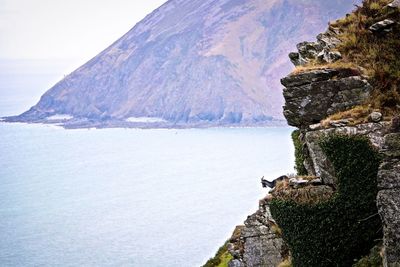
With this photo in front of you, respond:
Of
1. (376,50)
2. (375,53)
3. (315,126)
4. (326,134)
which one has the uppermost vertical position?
(376,50)

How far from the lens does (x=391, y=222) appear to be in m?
12.8

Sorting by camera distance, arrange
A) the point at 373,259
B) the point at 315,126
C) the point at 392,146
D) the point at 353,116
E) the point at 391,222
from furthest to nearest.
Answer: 1. the point at 315,126
2. the point at 353,116
3. the point at 373,259
4. the point at 392,146
5. the point at 391,222

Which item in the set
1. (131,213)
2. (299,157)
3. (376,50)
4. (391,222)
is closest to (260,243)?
(299,157)

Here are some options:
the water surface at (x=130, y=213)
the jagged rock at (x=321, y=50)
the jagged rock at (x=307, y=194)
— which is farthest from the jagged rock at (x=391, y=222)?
the water surface at (x=130, y=213)

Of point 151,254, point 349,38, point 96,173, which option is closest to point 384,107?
point 349,38

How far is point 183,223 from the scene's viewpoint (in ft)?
379

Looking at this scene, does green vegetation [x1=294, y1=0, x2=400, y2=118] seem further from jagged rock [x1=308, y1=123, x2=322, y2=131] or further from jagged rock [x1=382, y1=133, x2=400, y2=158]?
jagged rock [x1=382, y1=133, x2=400, y2=158]

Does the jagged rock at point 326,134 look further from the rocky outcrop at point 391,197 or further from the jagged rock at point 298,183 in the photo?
the rocky outcrop at point 391,197

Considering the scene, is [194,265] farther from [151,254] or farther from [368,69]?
[368,69]

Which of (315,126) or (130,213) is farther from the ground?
(315,126)

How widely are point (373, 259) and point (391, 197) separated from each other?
293 cm

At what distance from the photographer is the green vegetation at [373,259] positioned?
48.8ft

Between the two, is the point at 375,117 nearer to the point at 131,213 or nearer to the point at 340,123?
the point at 340,123

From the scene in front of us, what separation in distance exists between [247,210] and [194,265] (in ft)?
131
